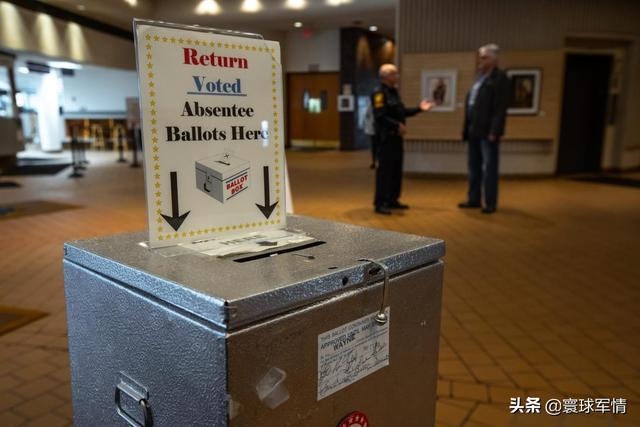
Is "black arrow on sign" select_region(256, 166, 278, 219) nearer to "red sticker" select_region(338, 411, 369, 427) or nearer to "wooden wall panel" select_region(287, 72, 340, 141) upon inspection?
"red sticker" select_region(338, 411, 369, 427)

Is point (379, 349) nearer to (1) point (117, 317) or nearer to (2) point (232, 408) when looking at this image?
(2) point (232, 408)

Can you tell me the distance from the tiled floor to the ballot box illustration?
1392 millimetres

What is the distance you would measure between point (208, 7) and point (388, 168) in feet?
28.5

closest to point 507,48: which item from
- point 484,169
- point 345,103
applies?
point 484,169

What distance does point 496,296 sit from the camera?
3.27 m

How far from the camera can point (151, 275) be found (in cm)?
74

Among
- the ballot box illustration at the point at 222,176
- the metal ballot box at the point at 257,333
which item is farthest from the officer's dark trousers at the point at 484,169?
the ballot box illustration at the point at 222,176

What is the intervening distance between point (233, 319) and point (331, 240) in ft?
1.34

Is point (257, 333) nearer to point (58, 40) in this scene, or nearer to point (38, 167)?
point (38, 167)

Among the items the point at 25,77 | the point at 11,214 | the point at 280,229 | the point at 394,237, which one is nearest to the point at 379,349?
the point at 394,237

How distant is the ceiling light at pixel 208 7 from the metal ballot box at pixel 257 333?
12502 millimetres

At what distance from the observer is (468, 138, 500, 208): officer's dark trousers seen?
5.76m

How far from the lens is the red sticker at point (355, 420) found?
32.4 inches

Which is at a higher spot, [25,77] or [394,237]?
[25,77]
